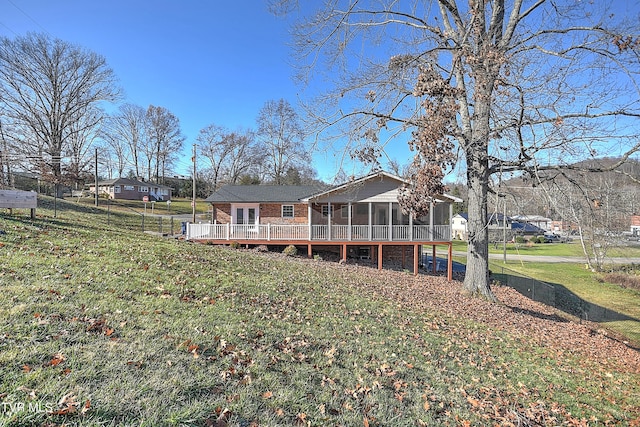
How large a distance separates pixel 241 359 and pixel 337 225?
1352cm

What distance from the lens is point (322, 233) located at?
17.4m

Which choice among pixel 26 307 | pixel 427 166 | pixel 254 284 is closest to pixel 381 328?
pixel 254 284

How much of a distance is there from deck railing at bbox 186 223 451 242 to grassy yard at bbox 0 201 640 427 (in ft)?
30.3

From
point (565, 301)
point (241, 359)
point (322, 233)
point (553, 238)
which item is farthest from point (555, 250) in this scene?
point (241, 359)

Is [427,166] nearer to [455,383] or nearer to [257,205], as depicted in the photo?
[455,383]

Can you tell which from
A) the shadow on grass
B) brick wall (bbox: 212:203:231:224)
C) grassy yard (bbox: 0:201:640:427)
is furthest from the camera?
brick wall (bbox: 212:203:231:224)

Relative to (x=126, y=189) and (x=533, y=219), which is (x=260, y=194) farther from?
(x=533, y=219)

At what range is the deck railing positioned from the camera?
1698 cm

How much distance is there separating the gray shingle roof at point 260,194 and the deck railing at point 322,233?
256 cm

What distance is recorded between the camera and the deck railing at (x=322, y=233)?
55.7 feet

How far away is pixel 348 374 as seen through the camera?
418 cm

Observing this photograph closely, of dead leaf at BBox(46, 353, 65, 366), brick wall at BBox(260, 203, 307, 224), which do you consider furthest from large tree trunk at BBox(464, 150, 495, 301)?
brick wall at BBox(260, 203, 307, 224)

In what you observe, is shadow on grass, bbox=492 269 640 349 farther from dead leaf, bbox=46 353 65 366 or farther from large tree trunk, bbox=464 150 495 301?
dead leaf, bbox=46 353 65 366

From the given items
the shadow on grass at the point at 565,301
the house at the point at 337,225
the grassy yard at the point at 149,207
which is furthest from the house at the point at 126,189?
the shadow on grass at the point at 565,301
